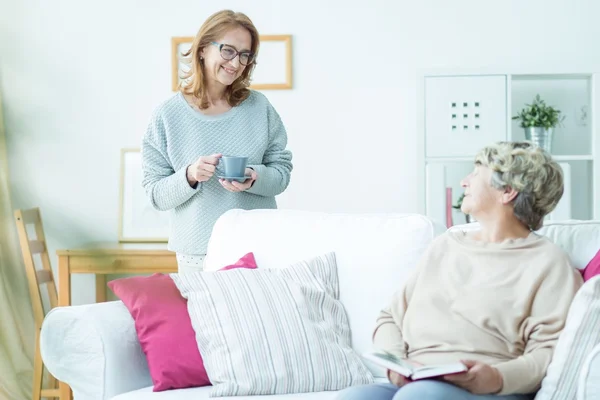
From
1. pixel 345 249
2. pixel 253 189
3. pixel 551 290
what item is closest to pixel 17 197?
pixel 551 290

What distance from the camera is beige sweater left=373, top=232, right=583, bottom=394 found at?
4.86ft

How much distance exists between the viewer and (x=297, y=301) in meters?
1.90

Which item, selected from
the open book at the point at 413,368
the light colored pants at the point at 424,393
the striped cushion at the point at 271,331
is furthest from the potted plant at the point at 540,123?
the open book at the point at 413,368

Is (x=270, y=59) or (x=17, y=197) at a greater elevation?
(x=270, y=59)

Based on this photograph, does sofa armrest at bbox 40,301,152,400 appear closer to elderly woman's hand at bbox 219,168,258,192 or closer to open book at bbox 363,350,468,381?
elderly woman's hand at bbox 219,168,258,192

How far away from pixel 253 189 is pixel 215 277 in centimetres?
42

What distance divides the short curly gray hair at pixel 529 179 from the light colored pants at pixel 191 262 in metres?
1.03

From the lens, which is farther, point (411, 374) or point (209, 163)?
point (209, 163)

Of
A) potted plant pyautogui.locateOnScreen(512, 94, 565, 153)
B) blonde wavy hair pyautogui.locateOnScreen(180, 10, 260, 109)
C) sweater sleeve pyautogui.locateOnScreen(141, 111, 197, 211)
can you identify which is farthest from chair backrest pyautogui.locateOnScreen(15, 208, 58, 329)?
potted plant pyautogui.locateOnScreen(512, 94, 565, 153)

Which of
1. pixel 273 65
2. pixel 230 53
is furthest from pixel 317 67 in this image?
pixel 230 53

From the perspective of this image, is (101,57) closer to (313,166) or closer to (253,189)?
(313,166)

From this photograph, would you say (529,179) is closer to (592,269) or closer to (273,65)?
(592,269)

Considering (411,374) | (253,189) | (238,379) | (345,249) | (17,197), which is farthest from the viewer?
(253,189)

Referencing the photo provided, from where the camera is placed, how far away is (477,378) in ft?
4.51
